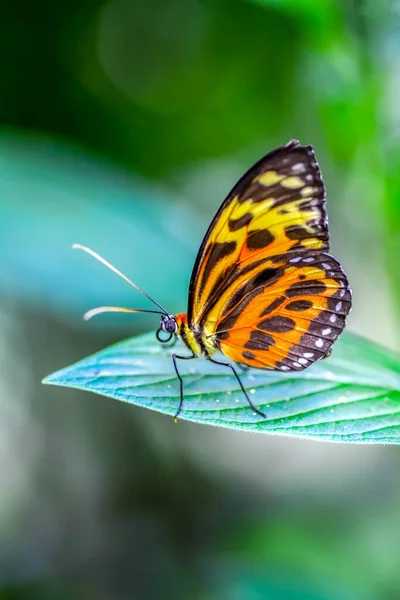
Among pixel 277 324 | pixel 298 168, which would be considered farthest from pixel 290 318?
pixel 298 168

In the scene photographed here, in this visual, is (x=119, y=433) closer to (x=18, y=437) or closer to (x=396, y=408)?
(x=18, y=437)

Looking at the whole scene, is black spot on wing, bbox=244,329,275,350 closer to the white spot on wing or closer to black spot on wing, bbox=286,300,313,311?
black spot on wing, bbox=286,300,313,311

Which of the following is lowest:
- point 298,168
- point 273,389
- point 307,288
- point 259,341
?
point 273,389

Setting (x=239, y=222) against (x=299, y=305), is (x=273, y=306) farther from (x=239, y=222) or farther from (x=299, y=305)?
(x=239, y=222)

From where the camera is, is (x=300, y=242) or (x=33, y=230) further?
(x=33, y=230)

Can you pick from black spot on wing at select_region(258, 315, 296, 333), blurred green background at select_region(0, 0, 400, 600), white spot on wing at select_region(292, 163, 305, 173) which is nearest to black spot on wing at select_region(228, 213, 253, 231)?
white spot on wing at select_region(292, 163, 305, 173)

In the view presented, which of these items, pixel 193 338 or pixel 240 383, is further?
pixel 193 338

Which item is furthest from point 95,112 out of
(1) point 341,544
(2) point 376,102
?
(1) point 341,544
